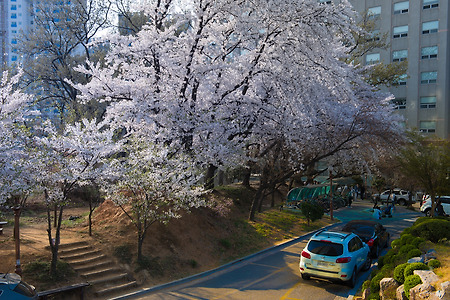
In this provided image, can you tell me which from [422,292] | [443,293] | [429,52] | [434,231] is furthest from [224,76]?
[429,52]

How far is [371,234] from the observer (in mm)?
15383

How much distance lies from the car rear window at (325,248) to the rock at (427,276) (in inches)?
134

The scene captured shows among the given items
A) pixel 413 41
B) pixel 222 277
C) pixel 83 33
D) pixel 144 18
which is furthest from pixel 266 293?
pixel 413 41

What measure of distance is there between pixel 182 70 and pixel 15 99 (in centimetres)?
663

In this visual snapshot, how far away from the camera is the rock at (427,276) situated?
7281 millimetres

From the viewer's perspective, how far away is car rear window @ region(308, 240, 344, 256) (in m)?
11.1

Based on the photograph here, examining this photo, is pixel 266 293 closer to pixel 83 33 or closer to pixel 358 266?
pixel 358 266

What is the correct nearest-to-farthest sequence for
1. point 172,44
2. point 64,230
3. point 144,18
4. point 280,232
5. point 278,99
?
point 64,230 → point 172,44 → point 278,99 → point 280,232 → point 144,18

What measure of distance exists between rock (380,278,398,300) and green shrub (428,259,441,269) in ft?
3.16

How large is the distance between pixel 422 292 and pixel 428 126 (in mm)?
48445

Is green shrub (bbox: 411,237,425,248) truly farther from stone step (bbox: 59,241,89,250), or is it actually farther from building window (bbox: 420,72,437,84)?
building window (bbox: 420,72,437,84)

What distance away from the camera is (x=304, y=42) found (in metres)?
16.0

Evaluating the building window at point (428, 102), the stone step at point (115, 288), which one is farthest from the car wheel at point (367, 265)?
the building window at point (428, 102)

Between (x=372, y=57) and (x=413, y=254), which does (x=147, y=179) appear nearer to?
(x=413, y=254)
